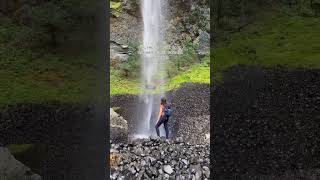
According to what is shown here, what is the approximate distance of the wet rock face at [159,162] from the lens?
23.8 ft

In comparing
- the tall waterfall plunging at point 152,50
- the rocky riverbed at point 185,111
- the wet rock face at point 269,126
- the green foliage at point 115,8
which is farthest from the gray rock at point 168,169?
the green foliage at point 115,8

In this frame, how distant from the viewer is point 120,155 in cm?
781

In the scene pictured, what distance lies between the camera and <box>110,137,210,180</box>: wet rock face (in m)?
7.25

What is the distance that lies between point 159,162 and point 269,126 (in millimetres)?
2528

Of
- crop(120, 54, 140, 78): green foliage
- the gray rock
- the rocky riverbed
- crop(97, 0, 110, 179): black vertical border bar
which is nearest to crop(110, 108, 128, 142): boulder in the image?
crop(97, 0, 110, 179): black vertical border bar

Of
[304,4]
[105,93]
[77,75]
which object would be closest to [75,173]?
[105,93]

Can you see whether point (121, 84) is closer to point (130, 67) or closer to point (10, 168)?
point (130, 67)

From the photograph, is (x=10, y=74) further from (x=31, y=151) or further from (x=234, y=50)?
(x=31, y=151)

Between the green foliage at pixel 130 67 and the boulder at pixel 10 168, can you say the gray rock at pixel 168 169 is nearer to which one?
the boulder at pixel 10 168

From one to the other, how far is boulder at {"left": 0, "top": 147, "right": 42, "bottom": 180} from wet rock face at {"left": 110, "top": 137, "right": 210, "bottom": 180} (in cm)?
362

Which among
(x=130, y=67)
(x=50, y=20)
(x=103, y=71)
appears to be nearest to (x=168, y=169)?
(x=103, y=71)

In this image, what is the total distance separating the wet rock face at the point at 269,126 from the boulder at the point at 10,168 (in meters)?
4.18

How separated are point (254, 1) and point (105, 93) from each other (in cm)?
645

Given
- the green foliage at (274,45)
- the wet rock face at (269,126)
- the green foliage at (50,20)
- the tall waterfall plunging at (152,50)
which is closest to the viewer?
the wet rock face at (269,126)
